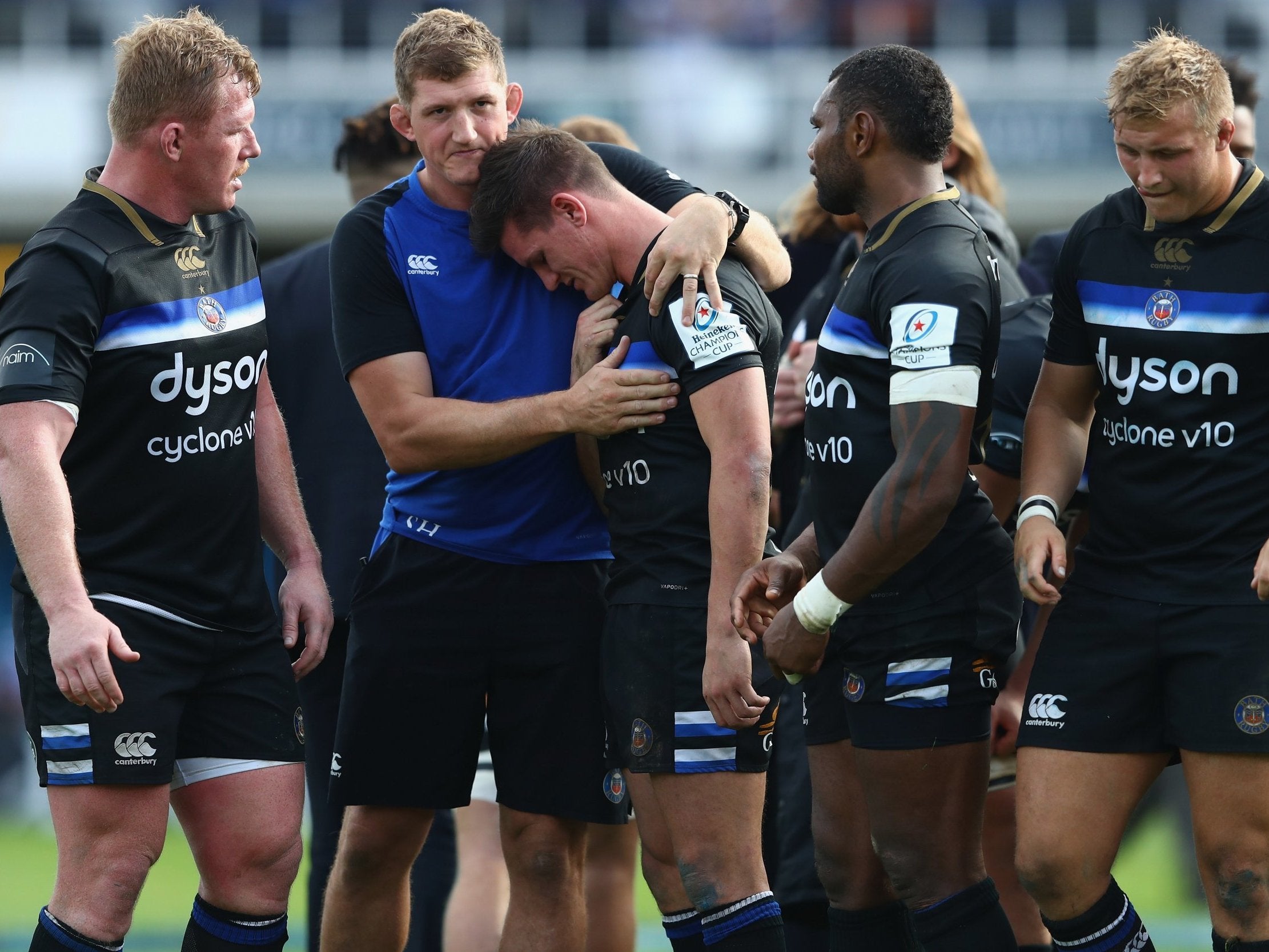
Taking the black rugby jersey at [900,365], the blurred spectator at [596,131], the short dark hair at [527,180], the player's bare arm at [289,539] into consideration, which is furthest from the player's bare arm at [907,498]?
the blurred spectator at [596,131]

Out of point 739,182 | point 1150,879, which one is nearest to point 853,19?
point 739,182

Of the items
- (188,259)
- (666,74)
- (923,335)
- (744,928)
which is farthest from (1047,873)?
(666,74)

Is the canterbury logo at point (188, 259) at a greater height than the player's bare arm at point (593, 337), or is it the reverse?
the canterbury logo at point (188, 259)

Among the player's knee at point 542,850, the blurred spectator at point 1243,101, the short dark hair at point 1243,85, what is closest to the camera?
the player's knee at point 542,850

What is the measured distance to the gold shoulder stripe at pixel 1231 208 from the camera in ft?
12.1

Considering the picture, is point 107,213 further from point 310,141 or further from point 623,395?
point 310,141

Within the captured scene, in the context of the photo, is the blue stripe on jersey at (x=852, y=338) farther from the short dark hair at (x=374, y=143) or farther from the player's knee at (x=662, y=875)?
the short dark hair at (x=374, y=143)

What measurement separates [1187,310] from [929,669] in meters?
0.94

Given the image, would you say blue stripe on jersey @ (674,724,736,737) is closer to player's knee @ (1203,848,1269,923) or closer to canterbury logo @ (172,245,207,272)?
player's knee @ (1203,848,1269,923)

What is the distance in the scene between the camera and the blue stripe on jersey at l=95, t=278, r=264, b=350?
3.76 meters

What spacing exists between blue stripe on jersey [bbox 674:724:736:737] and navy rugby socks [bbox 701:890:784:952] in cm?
36

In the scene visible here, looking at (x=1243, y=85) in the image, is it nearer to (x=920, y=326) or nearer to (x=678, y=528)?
(x=920, y=326)

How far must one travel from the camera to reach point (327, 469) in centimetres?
525

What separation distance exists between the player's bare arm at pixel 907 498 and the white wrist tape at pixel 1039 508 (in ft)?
1.06
